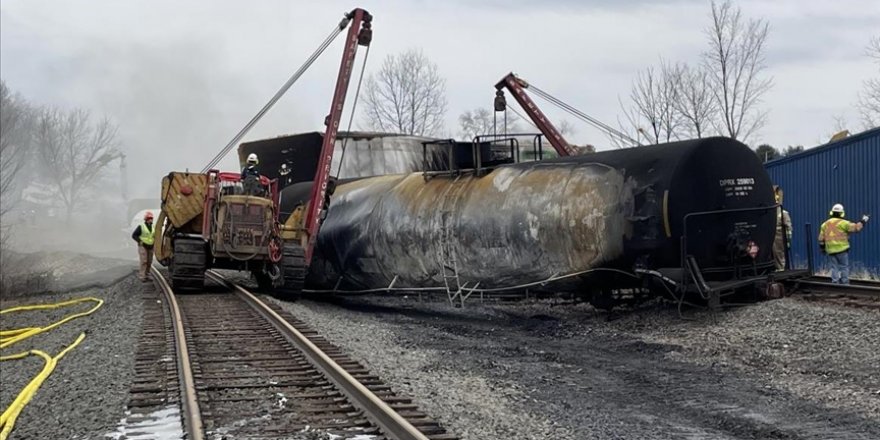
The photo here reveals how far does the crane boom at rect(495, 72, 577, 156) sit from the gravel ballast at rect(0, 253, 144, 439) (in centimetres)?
1107

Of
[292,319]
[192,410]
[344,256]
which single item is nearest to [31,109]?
[344,256]

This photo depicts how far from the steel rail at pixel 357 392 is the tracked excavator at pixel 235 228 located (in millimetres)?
4910

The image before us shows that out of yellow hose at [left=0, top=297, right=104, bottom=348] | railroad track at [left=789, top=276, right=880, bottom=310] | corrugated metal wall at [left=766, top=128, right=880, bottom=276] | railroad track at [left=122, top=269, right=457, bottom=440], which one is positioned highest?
corrugated metal wall at [left=766, top=128, right=880, bottom=276]

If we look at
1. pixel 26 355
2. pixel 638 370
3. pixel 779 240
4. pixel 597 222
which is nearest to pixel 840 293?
pixel 779 240

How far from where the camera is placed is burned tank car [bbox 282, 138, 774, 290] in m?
11.0

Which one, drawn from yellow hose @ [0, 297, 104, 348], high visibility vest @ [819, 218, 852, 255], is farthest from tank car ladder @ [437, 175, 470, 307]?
yellow hose @ [0, 297, 104, 348]

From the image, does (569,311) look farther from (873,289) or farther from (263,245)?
(263,245)

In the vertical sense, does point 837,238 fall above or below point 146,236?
below

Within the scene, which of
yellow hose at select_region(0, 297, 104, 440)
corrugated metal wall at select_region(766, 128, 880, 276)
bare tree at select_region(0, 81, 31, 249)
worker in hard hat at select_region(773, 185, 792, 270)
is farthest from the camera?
bare tree at select_region(0, 81, 31, 249)

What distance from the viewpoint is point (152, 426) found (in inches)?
233

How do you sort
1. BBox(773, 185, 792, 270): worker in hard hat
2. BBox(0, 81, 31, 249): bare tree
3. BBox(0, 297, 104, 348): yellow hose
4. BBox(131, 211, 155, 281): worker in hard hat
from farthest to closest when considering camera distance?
BBox(0, 81, 31, 249): bare tree
BBox(131, 211, 155, 281): worker in hard hat
BBox(0, 297, 104, 348): yellow hose
BBox(773, 185, 792, 270): worker in hard hat

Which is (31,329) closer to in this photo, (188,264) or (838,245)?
(188,264)

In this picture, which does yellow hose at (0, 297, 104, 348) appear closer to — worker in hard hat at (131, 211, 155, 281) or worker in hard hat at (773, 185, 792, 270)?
worker in hard hat at (131, 211, 155, 281)

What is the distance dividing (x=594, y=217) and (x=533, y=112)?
11.1 metres
